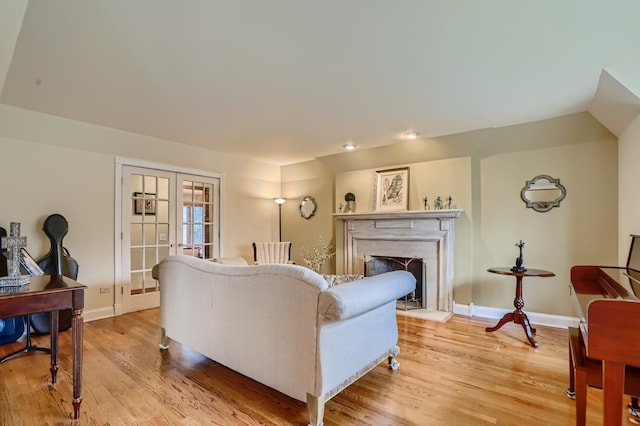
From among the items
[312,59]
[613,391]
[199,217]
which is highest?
[312,59]

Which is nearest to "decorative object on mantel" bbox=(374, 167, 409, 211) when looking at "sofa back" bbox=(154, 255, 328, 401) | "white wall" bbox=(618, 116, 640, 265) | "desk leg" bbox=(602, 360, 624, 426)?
"white wall" bbox=(618, 116, 640, 265)

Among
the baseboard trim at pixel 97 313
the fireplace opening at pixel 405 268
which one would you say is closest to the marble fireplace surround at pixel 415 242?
the fireplace opening at pixel 405 268

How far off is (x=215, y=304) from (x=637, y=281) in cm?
283

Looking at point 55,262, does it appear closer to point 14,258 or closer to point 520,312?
point 14,258

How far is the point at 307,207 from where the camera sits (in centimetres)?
616

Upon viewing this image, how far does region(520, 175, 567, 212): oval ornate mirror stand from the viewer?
3736mm

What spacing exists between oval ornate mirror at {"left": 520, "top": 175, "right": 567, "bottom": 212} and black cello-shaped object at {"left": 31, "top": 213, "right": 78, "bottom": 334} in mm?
5528

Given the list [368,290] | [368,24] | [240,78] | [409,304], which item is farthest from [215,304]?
[409,304]

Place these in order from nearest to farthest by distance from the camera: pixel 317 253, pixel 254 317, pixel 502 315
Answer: pixel 254 317
pixel 502 315
pixel 317 253

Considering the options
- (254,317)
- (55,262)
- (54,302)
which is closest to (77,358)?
(54,302)

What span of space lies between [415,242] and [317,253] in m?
1.88

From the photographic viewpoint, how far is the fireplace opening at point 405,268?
183 inches

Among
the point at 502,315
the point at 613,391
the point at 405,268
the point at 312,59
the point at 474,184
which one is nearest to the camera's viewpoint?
the point at 613,391

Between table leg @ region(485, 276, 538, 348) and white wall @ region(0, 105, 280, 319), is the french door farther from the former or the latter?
table leg @ region(485, 276, 538, 348)
